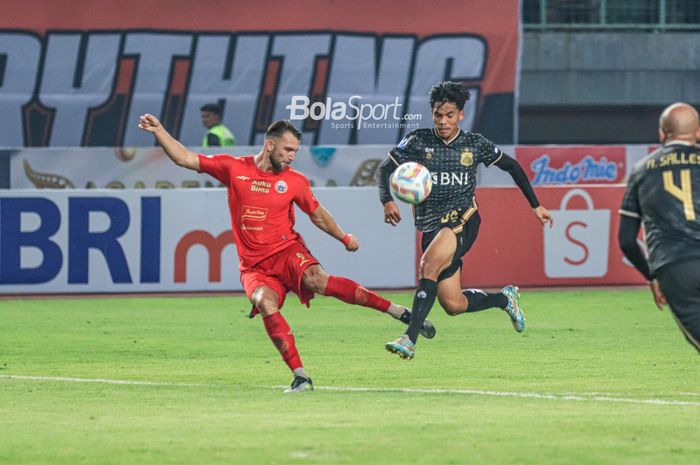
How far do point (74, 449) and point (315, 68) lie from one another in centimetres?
2022

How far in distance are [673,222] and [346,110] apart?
1971cm

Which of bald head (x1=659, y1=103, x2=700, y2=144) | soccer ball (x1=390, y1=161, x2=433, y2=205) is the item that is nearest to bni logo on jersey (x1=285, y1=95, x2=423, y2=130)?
soccer ball (x1=390, y1=161, x2=433, y2=205)

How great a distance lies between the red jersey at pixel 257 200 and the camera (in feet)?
38.1

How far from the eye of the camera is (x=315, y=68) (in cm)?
2825

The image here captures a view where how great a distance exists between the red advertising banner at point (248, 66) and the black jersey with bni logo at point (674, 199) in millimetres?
18346

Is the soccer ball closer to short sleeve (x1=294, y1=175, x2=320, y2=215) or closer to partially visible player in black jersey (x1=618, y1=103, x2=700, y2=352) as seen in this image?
short sleeve (x1=294, y1=175, x2=320, y2=215)

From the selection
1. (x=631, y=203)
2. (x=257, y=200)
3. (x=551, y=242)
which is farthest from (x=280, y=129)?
(x=551, y=242)

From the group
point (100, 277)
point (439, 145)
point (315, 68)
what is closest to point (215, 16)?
point (315, 68)

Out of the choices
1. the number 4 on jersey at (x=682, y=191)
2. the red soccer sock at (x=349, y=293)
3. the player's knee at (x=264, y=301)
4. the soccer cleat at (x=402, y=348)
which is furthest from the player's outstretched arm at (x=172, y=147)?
the number 4 on jersey at (x=682, y=191)

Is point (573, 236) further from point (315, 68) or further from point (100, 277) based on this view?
point (315, 68)

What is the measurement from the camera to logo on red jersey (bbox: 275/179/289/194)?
1165 centimetres

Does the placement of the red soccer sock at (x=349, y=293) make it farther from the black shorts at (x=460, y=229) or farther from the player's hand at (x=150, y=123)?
the player's hand at (x=150, y=123)

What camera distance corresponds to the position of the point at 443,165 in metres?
12.9

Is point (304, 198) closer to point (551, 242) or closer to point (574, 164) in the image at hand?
point (551, 242)
